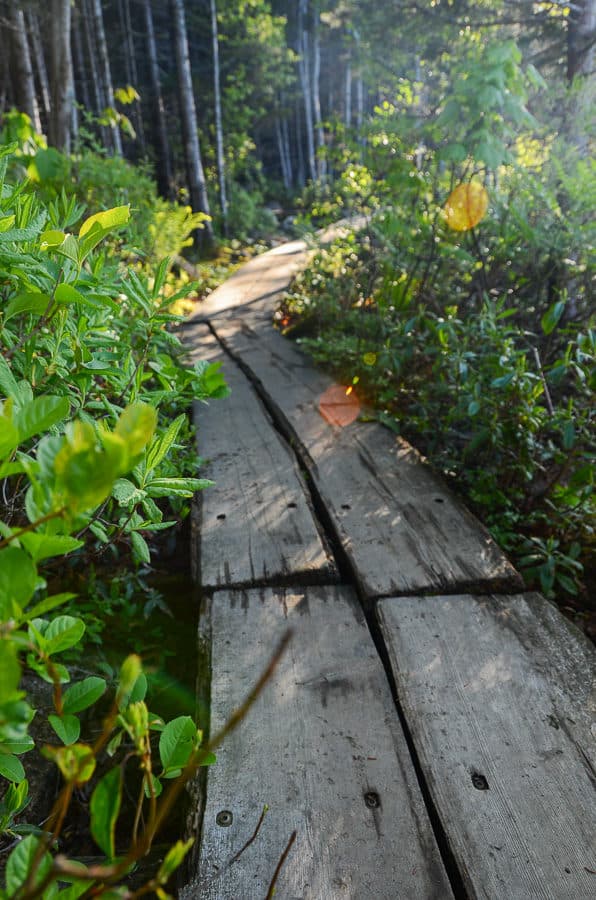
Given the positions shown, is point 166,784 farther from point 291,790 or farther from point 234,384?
point 234,384

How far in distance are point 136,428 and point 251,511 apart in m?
1.88

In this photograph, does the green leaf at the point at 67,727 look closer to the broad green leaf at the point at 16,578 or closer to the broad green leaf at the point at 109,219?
the broad green leaf at the point at 16,578

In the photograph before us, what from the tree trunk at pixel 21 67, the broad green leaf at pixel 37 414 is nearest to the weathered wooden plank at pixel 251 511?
the broad green leaf at pixel 37 414

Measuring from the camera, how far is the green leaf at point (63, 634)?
696 mm

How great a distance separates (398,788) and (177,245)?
7375 millimetres

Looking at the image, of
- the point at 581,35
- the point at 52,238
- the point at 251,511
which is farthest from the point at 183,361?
the point at 581,35

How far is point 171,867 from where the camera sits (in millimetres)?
528

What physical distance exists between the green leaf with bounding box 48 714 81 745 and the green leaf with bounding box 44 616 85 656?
0.20 m

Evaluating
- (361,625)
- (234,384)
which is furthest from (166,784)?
(234,384)

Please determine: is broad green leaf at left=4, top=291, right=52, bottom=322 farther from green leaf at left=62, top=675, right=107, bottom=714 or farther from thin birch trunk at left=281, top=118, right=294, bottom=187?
thin birch trunk at left=281, top=118, right=294, bottom=187

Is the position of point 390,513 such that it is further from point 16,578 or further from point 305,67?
point 305,67

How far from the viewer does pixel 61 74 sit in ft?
23.0

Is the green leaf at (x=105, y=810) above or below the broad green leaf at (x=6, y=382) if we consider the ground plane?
below

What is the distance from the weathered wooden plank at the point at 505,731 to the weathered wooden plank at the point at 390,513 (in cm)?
13
